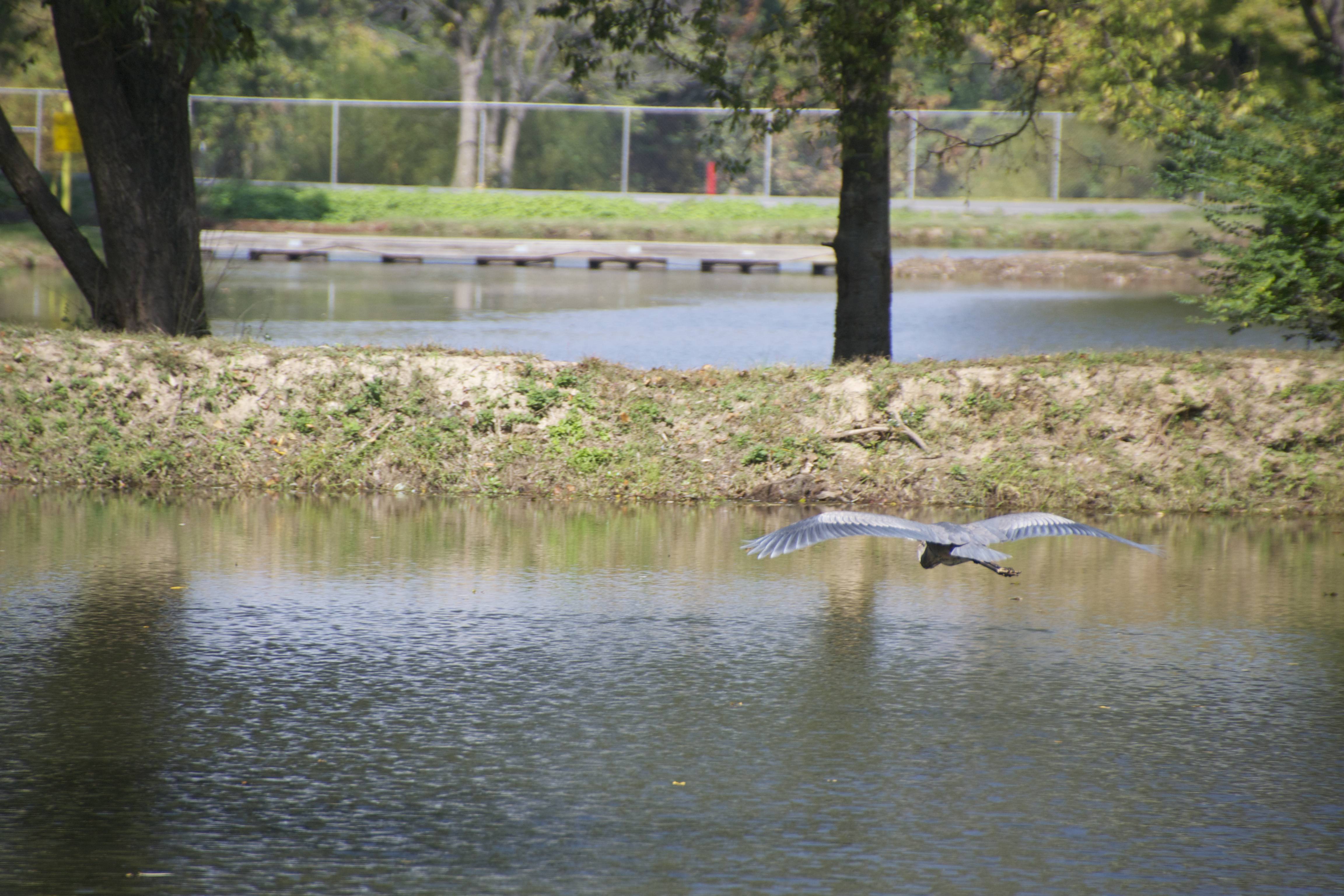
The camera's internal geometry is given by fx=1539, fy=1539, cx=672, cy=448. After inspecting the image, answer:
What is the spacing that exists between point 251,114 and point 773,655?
40624 millimetres

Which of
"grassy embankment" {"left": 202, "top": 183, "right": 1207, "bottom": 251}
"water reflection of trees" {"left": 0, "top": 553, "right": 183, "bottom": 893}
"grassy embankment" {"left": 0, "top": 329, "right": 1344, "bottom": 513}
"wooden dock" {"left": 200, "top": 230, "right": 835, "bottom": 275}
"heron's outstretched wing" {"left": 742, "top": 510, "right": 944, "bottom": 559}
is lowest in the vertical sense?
"water reflection of trees" {"left": 0, "top": 553, "right": 183, "bottom": 893}

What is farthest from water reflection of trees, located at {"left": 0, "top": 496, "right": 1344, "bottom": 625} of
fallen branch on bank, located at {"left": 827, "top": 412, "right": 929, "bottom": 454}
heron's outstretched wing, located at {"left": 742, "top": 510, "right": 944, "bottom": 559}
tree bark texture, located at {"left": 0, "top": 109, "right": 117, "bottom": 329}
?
tree bark texture, located at {"left": 0, "top": 109, "right": 117, "bottom": 329}

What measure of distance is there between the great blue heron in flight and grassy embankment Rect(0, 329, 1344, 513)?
386 cm

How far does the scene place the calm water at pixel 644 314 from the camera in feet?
61.5

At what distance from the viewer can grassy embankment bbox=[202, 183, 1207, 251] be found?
122 ft

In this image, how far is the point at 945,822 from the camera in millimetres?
5117

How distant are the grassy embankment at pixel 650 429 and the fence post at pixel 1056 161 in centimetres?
2830

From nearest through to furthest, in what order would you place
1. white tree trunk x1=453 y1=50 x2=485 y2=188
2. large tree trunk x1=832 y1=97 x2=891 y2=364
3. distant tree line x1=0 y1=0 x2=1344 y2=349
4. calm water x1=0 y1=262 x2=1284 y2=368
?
distant tree line x1=0 y1=0 x2=1344 y2=349
large tree trunk x1=832 y1=97 x2=891 y2=364
calm water x1=0 y1=262 x2=1284 y2=368
white tree trunk x1=453 y1=50 x2=485 y2=188

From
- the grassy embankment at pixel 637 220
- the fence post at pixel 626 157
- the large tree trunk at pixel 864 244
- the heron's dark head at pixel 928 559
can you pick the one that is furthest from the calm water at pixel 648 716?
the fence post at pixel 626 157

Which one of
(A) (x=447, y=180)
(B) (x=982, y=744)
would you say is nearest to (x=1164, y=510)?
(B) (x=982, y=744)

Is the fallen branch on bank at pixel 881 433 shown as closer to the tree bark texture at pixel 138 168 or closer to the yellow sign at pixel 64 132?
the tree bark texture at pixel 138 168

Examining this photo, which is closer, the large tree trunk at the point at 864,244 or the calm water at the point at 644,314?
the large tree trunk at the point at 864,244

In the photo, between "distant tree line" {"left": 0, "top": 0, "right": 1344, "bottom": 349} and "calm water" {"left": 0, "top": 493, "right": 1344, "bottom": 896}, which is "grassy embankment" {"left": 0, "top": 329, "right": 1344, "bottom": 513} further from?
"distant tree line" {"left": 0, "top": 0, "right": 1344, "bottom": 349}

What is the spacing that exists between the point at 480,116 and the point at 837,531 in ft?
138
